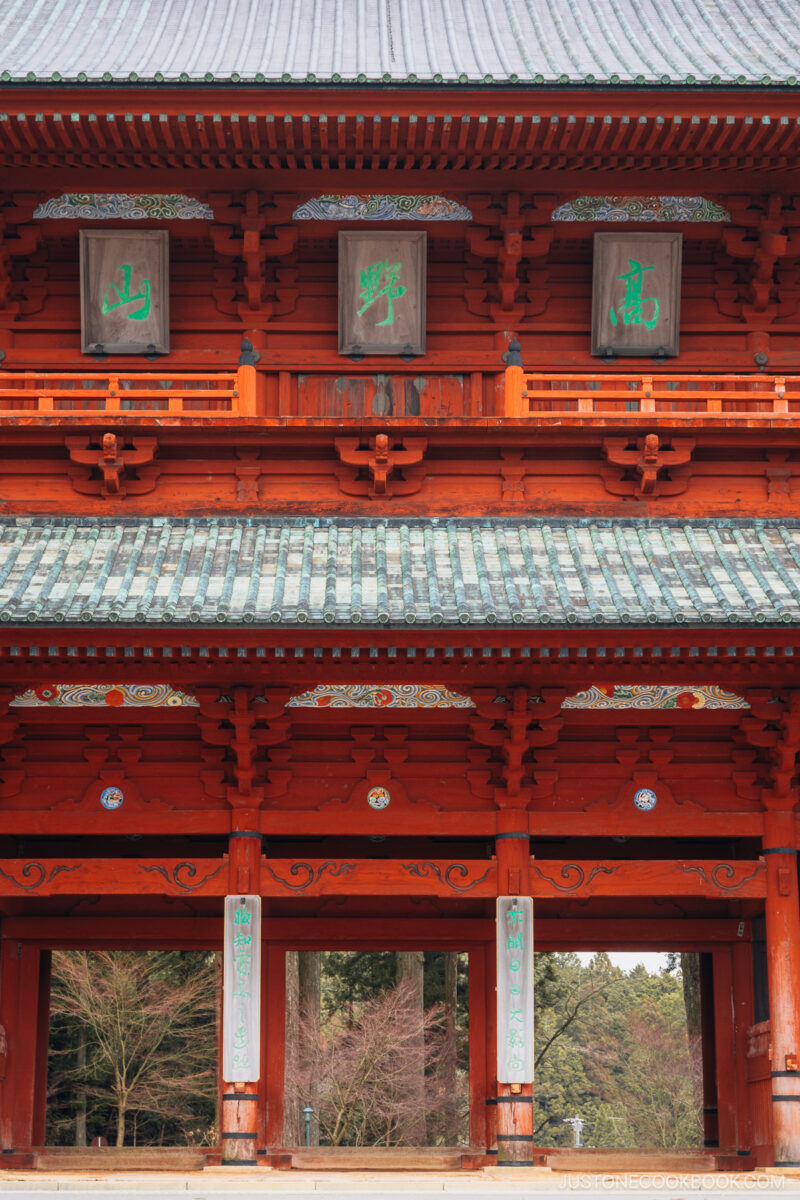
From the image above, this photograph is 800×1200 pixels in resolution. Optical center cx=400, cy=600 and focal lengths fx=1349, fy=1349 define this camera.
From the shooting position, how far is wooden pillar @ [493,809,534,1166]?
11977 mm

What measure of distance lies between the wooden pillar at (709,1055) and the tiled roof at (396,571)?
4933 millimetres

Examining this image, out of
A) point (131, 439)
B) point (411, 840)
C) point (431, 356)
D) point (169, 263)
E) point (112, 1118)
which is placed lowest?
point (112, 1118)

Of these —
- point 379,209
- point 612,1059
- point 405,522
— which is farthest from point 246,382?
point 612,1059

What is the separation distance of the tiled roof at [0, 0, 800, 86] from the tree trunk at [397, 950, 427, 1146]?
1827cm

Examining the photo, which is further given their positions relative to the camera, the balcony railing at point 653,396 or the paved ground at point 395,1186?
the balcony railing at point 653,396

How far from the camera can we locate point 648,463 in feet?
45.6

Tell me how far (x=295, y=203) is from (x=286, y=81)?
1.66m

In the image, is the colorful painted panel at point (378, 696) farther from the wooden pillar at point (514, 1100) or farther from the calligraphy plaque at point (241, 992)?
the calligraphy plaque at point (241, 992)

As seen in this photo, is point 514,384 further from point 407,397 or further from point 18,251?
point 18,251

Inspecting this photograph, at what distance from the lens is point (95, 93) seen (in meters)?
13.5

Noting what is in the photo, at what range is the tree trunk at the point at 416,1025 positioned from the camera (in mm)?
28766

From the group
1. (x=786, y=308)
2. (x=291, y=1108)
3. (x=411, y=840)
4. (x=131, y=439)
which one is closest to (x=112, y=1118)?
(x=291, y=1108)

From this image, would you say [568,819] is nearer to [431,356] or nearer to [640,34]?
[431,356]

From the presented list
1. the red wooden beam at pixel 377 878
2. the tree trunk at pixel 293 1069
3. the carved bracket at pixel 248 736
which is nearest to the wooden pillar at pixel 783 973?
the red wooden beam at pixel 377 878
